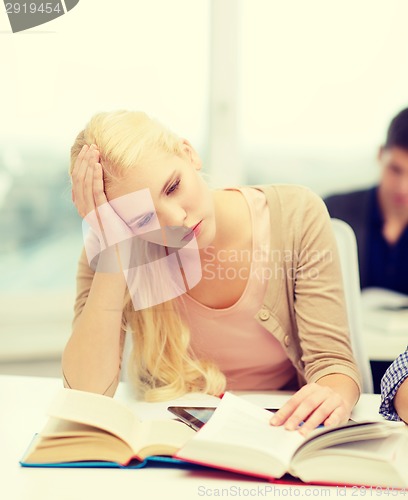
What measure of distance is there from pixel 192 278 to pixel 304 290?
231 mm

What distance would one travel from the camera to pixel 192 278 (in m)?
1.32

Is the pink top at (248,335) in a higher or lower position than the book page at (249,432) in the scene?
lower

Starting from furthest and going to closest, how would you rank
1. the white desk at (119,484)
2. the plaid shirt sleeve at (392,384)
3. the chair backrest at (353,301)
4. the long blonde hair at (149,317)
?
the chair backrest at (353,301)
the long blonde hair at (149,317)
the plaid shirt sleeve at (392,384)
the white desk at (119,484)

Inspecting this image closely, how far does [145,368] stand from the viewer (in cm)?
126

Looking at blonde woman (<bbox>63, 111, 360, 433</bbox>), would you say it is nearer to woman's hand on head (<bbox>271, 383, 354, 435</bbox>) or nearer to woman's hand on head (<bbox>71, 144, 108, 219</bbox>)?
woman's hand on head (<bbox>71, 144, 108, 219</bbox>)

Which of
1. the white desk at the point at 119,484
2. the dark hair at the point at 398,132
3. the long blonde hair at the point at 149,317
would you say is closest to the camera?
the white desk at the point at 119,484

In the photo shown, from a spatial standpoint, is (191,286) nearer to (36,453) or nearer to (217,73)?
(36,453)

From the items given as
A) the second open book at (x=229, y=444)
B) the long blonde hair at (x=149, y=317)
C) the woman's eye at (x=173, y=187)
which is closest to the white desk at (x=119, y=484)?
the second open book at (x=229, y=444)

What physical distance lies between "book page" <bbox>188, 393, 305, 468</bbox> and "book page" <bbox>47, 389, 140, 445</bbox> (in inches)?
4.2

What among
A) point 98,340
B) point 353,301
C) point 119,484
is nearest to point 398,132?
point 353,301

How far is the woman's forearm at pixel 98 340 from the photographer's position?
118 cm

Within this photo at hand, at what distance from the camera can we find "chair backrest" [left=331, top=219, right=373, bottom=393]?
136 centimetres

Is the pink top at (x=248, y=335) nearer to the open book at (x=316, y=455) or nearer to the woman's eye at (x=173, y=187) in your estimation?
the woman's eye at (x=173, y=187)

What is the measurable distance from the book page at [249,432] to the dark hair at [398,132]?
1.70 meters
